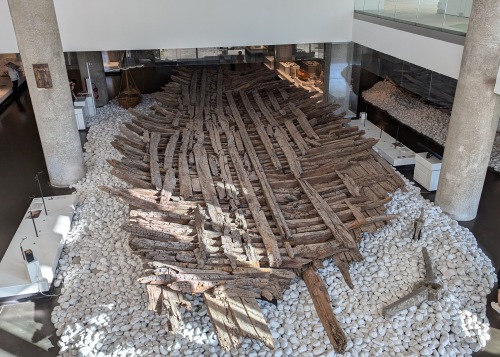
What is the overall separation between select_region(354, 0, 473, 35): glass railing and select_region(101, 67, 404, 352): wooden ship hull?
264 cm

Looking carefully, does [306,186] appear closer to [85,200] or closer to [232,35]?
[85,200]

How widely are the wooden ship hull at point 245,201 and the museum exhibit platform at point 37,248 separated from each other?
1.56 meters

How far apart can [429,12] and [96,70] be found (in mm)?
10519

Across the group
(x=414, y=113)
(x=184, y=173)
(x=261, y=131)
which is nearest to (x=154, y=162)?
(x=184, y=173)

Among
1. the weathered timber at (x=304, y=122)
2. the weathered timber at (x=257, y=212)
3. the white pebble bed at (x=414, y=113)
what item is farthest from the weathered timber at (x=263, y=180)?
the white pebble bed at (x=414, y=113)

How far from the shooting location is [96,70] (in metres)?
15.2

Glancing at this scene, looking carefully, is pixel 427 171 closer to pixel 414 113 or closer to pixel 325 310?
pixel 325 310

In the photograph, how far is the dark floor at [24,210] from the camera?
239 inches

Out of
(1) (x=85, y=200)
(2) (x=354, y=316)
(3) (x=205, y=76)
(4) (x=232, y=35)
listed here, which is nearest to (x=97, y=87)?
(3) (x=205, y=76)

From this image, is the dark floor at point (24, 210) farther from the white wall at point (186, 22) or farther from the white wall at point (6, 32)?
the white wall at point (186, 22)

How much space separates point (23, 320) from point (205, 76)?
9432mm

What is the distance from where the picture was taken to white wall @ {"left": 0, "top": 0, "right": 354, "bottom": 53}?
1216 cm

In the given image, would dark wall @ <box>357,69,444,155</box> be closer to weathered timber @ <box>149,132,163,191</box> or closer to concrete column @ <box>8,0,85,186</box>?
weathered timber @ <box>149,132,163,191</box>

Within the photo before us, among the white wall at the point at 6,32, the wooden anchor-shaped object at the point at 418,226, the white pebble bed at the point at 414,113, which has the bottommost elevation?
the white pebble bed at the point at 414,113
